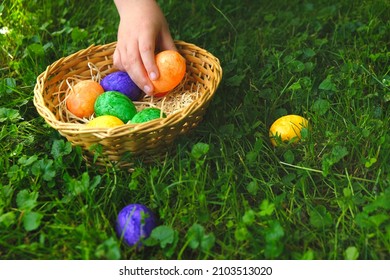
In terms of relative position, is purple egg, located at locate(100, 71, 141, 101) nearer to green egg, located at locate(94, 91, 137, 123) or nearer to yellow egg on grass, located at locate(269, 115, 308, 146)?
green egg, located at locate(94, 91, 137, 123)

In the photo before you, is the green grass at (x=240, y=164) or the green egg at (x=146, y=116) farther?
the green egg at (x=146, y=116)

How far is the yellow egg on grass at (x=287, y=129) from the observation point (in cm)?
204

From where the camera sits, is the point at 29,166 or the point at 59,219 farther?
the point at 29,166

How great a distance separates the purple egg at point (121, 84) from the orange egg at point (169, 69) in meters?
0.12

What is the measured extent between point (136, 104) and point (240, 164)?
56 cm

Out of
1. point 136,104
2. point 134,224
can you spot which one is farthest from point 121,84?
point 134,224

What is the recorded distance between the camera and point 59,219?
1.78 m

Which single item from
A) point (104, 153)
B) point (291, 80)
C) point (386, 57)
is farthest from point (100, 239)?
point (386, 57)

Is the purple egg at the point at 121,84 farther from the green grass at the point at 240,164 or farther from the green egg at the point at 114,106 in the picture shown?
the green grass at the point at 240,164

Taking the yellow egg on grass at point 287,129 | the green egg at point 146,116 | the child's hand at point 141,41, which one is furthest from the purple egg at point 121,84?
the yellow egg on grass at point 287,129

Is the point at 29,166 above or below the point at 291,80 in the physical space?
above

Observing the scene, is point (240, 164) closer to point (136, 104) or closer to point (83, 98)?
point (136, 104)

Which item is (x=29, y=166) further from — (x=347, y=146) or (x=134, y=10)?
(x=347, y=146)

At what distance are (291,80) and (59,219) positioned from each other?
1.13m
